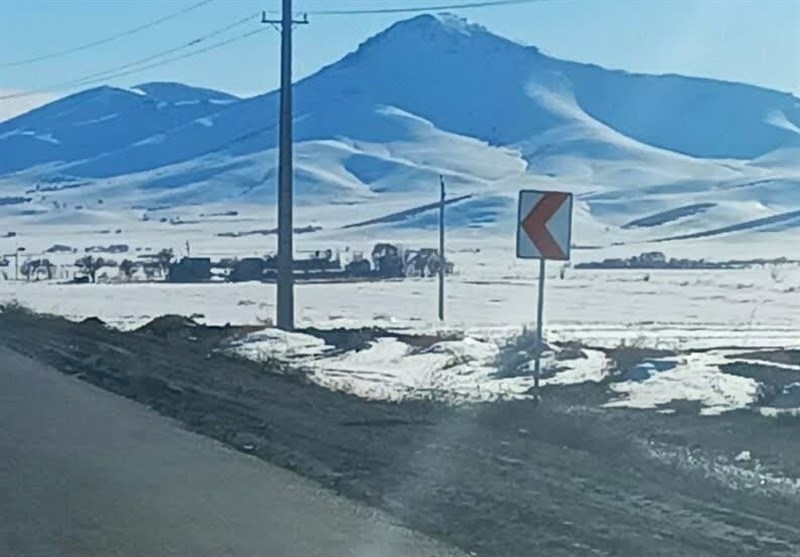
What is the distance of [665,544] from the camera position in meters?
9.62

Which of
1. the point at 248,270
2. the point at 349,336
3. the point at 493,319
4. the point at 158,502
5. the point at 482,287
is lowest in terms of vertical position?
the point at 493,319

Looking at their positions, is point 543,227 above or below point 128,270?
above

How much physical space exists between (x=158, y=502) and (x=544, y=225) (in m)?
7.73

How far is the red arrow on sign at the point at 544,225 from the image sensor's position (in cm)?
1783

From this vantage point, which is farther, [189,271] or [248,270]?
[248,270]

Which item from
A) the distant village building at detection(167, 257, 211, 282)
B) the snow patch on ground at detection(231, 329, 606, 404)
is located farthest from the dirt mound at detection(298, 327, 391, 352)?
the distant village building at detection(167, 257, 211, 282)

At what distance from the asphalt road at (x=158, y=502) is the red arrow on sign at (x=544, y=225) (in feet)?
14.6

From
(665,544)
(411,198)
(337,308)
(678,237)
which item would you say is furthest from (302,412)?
(411,198)

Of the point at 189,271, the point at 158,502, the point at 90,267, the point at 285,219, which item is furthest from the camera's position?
the point at 90,267

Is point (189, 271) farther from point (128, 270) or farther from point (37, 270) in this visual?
point (37, 270)

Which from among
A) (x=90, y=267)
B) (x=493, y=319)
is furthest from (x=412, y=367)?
(x=90, y=267)

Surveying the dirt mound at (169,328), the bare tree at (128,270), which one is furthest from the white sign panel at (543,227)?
the bare tree at (128,270)

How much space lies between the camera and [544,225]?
58.8 feet

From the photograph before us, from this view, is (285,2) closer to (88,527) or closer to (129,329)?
(129,329)
